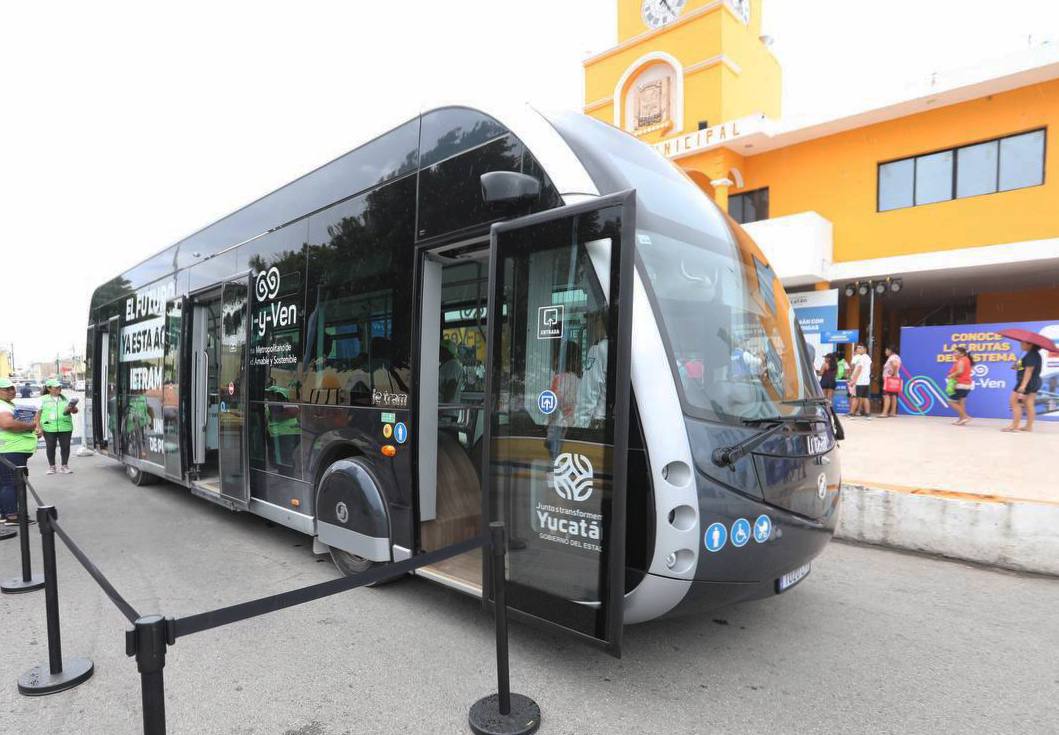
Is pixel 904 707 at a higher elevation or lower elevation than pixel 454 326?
lower

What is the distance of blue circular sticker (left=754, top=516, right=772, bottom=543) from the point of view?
3.00 metres

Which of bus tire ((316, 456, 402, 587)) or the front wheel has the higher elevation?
bus tire ((316, 456, 402, 587))

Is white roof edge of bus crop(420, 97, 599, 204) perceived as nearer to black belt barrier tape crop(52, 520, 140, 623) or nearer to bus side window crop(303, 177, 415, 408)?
bus side window crop(303, 177, 415, 408)

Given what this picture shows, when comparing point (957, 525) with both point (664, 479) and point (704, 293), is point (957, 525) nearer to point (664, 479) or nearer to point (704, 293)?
point (704, 293)

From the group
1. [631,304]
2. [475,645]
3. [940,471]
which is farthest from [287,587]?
[940,471]

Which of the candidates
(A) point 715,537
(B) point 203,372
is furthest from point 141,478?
(A) point 715,537

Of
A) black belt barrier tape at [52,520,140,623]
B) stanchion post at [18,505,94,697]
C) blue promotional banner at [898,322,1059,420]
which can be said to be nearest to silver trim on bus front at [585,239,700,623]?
black belt barrier tape at [52,520,140,623]

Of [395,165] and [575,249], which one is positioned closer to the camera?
[575,249]

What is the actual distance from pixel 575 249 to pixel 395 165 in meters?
1.95

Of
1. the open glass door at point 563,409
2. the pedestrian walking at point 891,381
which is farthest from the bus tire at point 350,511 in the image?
the pedestrian walking at point 891,381

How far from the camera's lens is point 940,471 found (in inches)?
262

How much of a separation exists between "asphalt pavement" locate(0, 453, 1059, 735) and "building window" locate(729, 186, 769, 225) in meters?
14.4

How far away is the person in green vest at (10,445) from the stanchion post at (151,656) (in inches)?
244

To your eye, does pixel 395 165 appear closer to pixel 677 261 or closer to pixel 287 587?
pixel 677 261
